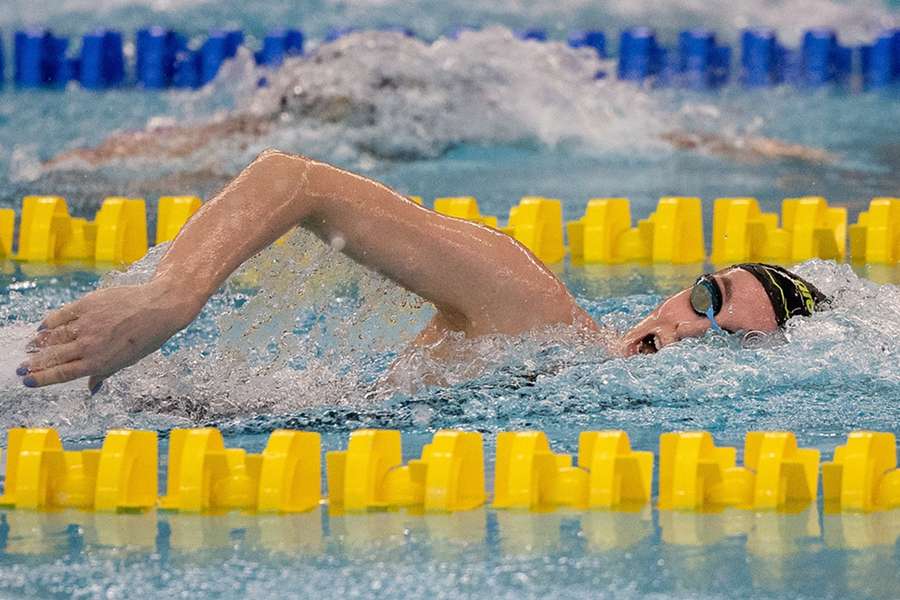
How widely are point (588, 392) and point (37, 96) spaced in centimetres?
636

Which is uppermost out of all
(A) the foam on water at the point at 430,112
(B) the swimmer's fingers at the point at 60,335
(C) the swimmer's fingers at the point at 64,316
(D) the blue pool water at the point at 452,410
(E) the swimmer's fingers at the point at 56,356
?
(A) the foam on water at the point at 430,112

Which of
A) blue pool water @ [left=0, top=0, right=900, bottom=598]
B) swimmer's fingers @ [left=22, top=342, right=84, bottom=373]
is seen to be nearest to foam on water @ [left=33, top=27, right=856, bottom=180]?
blue pool water @ [left=0, top=0, right=900, bottom=598]

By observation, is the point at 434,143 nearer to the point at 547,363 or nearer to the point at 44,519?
the point at 547,363

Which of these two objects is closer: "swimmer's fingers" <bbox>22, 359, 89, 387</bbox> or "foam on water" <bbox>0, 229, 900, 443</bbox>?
"swimmer's fingers" <bbox>22, 359, 89, 387</bbox>

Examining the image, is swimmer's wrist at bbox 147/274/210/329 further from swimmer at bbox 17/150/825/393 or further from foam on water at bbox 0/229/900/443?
foam on water at bbox 0/229/900/443

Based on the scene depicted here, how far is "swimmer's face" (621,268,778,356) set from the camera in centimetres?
331

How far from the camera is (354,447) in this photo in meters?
2.76

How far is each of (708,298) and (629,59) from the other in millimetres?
6015

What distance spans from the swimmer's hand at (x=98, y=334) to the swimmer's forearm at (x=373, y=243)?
0.24 feet

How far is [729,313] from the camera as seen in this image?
3.30m

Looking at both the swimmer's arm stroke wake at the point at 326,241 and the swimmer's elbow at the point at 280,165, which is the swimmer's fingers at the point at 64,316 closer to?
the swimmer's arm stroke wake at the point at 326,241

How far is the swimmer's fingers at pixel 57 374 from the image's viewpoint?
257 centimetres

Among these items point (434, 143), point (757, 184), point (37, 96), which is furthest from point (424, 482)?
point (37, 96)

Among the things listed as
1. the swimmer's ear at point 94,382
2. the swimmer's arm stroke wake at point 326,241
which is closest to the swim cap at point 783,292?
the swimmer's arm stroke wake at point 326,241
